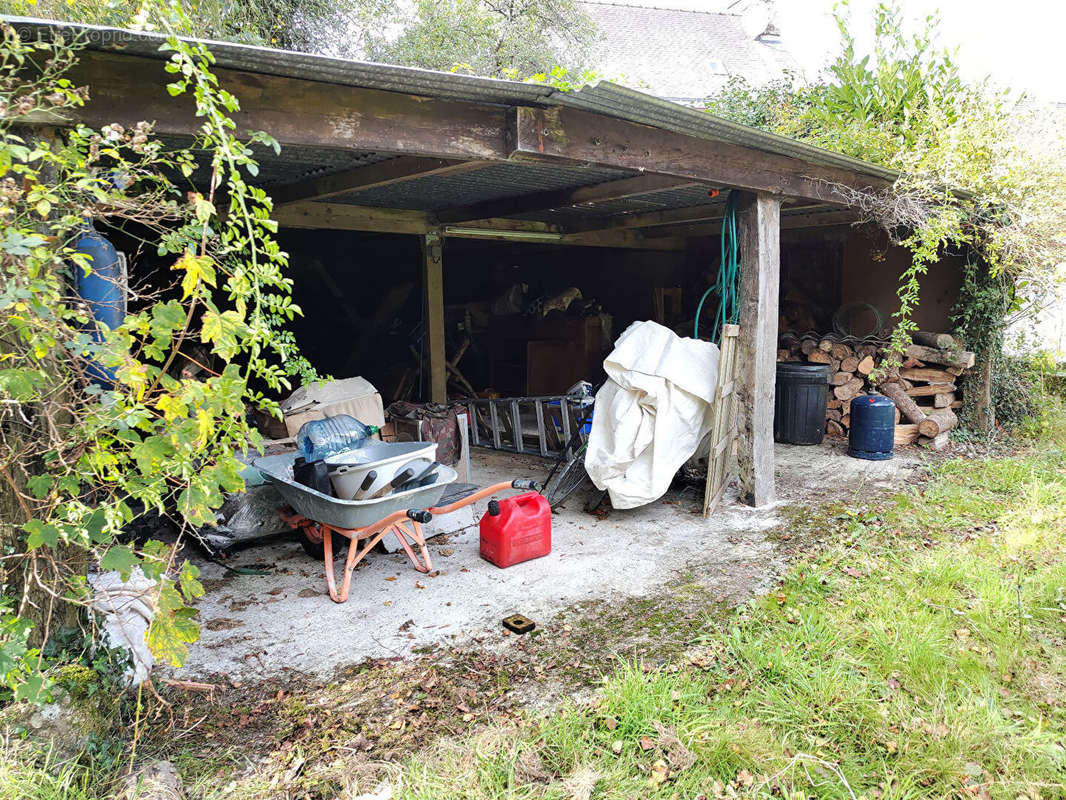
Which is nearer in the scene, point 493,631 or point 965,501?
point 493,631

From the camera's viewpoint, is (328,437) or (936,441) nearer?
(328,437)

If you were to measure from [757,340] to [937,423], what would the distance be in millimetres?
3251

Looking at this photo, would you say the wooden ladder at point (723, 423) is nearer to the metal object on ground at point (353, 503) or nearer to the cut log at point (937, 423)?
the metal object on ground at point (353, 503)

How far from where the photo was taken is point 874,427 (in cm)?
639

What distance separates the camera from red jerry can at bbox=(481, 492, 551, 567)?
12.8 ft

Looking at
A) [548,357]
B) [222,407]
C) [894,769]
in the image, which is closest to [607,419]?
[894,769]

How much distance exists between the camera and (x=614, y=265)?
10.0 meters

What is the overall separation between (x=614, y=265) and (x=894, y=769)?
8385mm

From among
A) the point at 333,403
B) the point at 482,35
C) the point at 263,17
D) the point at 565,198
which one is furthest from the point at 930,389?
the point at 482,35

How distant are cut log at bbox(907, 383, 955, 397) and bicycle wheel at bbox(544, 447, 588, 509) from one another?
4.13m

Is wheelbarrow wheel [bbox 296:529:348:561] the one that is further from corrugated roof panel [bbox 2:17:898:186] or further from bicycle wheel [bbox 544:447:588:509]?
corrugated roof panel [bbox 2:17:898:186]

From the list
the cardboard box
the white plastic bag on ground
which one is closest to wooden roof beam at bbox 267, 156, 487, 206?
the cardboard box

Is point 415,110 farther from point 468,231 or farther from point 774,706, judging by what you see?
point 468,231

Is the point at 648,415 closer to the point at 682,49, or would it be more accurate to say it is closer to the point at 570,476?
the point at 570,476
